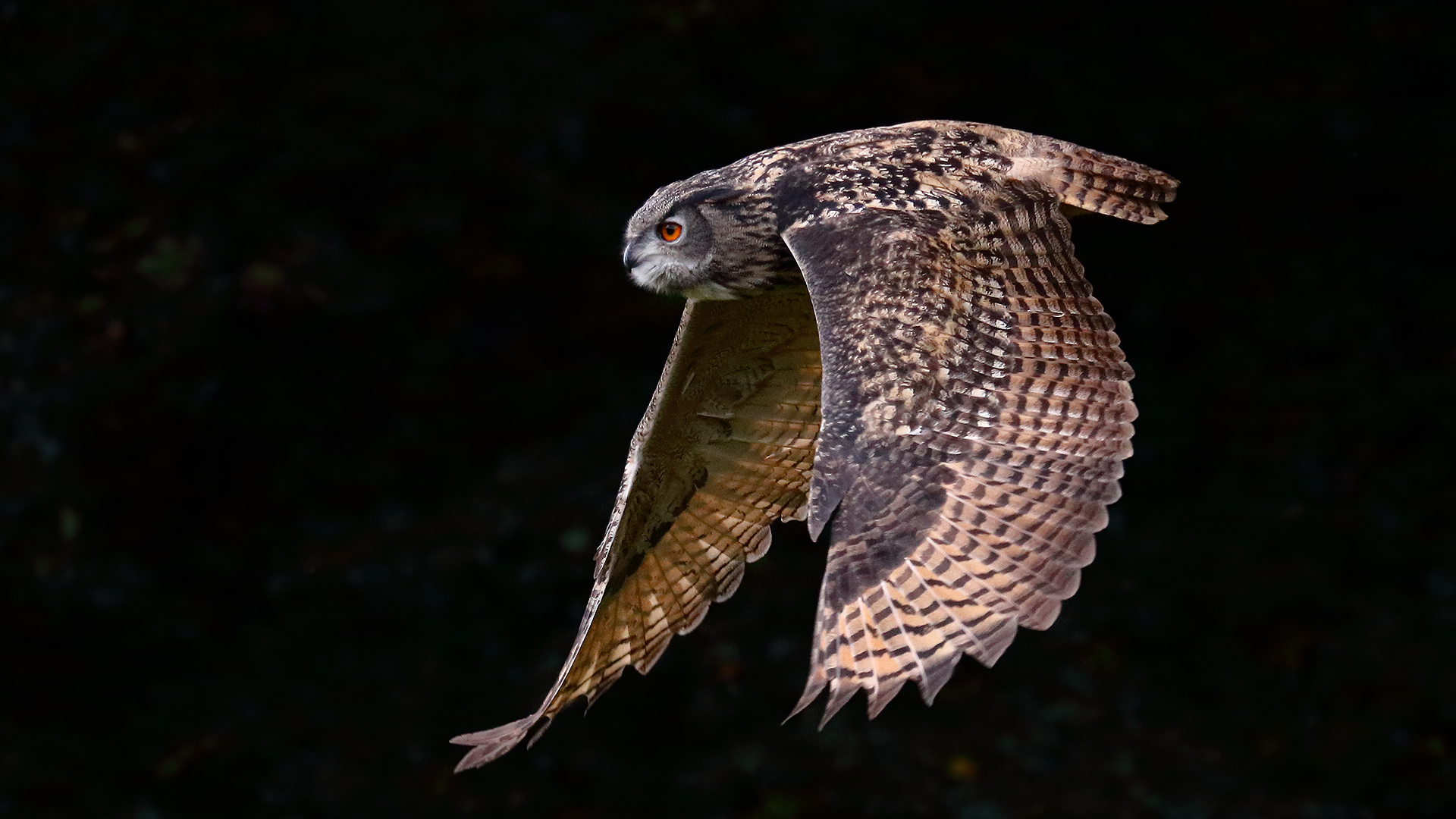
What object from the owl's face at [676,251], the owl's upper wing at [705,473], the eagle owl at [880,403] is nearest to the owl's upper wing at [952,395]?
the eagle owl at [880,403]

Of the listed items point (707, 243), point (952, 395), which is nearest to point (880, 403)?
point (952, 395)

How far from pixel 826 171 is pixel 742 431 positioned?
648mm

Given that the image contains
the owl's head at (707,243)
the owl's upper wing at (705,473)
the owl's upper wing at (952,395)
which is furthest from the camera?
the owl's upper wing at (705,473)

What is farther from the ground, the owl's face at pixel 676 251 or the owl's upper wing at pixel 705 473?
the owl's face at pixel 676 251

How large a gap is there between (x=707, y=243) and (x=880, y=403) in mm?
586

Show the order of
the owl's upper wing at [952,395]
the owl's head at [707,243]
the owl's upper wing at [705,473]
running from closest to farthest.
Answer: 1. the owl's upper wing at [952,395]
2. the owl's head at [707,243]
3. the owl's upper wing at [705,473]

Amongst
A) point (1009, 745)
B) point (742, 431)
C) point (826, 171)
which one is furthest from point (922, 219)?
point (1009, 745)

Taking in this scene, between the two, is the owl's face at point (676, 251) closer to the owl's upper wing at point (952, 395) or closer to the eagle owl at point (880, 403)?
the eagle owl at point (880, 403)

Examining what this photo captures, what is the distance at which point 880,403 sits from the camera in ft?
9.23

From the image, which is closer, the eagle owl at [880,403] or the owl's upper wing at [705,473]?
the eagle owl at [880,403]

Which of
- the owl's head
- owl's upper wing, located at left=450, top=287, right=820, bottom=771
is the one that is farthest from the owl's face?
owl's upper wing, located at left=450, top=287, right=820, bottom=771

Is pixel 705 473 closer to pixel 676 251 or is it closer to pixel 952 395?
pixel 676 251

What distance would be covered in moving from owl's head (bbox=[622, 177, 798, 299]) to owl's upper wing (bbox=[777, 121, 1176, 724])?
90mm

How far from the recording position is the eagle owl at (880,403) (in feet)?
8.77
